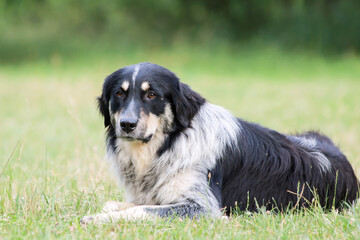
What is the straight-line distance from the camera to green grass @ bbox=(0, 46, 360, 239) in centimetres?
407

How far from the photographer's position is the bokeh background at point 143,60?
585cm

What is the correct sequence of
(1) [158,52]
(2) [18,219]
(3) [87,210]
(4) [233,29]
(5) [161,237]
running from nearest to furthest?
1. (5) [161,237]
2. (2) [18,219]
3. (3) [87,210]
4. (1) [158,52]
5. (4) [233,29]

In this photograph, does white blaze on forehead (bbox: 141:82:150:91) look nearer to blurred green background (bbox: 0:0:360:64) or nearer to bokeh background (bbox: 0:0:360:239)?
bokeh background (bbox: 0:0:360:239)

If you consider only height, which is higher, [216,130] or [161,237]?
[216,130]

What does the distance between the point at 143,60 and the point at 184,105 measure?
1713cm

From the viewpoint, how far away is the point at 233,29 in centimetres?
2530

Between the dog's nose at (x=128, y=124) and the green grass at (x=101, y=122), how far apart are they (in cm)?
59

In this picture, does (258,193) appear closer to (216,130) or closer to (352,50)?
(216,130)

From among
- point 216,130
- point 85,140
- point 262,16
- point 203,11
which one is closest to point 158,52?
point 203,11

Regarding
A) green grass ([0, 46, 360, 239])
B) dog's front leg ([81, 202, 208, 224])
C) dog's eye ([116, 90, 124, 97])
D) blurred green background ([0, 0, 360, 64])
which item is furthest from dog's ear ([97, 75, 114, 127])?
blurred green background ([0, 0, 360, 64])

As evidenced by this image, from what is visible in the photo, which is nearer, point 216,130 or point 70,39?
point 216,130

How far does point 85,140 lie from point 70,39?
1746 centimetres

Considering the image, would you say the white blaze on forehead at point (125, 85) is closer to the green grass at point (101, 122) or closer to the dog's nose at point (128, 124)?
the dog's nose at point (128, 124)

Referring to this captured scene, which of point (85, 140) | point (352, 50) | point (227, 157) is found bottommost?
point (85, 140)
